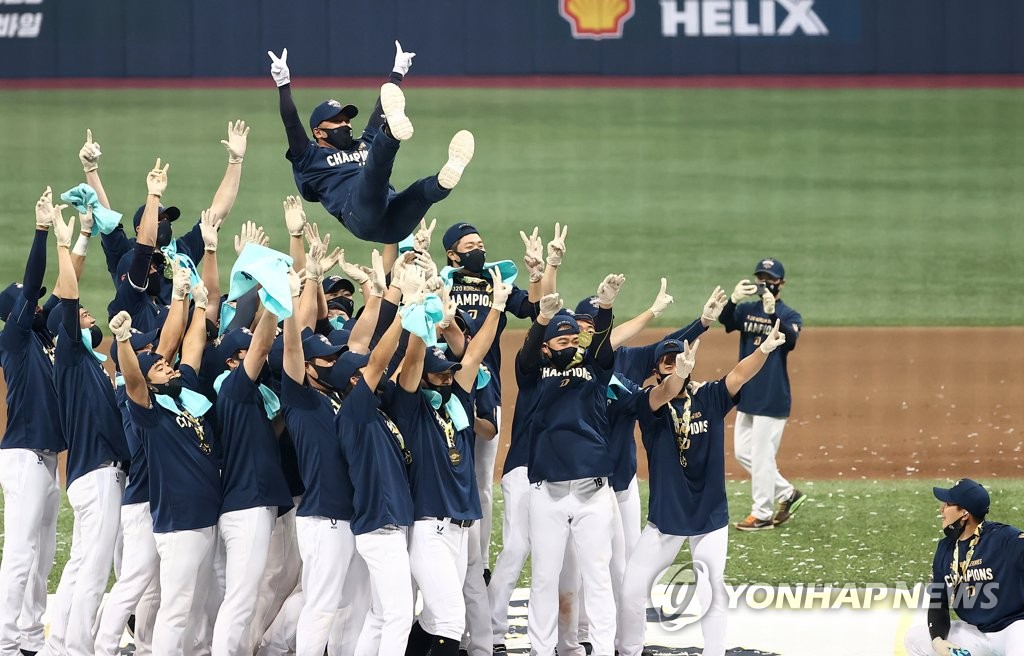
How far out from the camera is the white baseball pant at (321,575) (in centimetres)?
624

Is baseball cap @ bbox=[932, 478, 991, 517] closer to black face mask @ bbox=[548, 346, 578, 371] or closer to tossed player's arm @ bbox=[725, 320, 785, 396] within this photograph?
tossed player's arm @ bbox=[725, 320, 785, 396]

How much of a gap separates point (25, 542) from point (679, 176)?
16.0m

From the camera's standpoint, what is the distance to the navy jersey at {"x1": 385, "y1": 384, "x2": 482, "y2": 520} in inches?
248

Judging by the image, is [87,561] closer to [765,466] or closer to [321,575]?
[321,575]

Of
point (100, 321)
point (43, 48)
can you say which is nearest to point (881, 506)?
point (100, 321)

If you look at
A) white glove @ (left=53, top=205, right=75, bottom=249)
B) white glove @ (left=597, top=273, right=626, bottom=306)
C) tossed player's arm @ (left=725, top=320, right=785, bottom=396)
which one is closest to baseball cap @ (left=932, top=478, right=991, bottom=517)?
tossed player's arm @ (left=725, top=320, right=785, bottom=396)

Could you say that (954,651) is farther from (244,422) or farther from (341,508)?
(244,422)

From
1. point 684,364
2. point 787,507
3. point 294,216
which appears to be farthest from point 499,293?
point 787,507

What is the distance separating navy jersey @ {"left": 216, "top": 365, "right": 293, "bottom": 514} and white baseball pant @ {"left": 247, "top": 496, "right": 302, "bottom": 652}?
24cm

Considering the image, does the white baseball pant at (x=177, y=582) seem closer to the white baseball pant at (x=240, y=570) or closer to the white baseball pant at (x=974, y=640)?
the white baseball pant at (x=240, y=570)

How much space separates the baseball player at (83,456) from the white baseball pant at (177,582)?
452mm

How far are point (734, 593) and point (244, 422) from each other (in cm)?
324

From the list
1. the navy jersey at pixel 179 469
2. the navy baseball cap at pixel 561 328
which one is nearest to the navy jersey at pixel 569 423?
the navy baseball cap at pixel 561 328

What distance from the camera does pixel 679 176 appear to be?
71.8 ft
